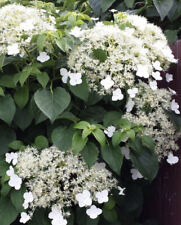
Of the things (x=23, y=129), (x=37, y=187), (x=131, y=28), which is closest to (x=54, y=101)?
(x=23, y=129)

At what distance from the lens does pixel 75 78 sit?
5.10 feet

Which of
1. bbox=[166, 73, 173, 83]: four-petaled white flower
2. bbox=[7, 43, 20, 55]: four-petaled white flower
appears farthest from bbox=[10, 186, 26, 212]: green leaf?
bbox=[166, 73, 173, 83]: four-petaled white flower

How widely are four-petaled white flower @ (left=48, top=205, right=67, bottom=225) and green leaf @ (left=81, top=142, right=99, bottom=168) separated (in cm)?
19

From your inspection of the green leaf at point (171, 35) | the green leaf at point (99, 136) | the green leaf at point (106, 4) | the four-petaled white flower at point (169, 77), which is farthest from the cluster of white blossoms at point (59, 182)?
the green leaf at point (106, 4)

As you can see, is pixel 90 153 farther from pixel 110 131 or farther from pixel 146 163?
pixel 146 163

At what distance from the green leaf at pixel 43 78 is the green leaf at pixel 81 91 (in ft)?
0.30

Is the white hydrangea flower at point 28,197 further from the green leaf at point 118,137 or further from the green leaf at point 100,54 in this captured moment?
the green leaf at point 100,54

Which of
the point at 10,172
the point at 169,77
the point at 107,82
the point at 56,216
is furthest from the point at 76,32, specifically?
the point at 56,216

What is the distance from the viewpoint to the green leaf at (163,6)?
2072mm

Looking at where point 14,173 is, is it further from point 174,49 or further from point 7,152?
point 174,49

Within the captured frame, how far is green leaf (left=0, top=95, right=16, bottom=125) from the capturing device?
60.8 inches

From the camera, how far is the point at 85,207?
156 cm

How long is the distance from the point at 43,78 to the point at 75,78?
0.11 metres

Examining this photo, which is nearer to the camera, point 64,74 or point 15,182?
point 15,182
